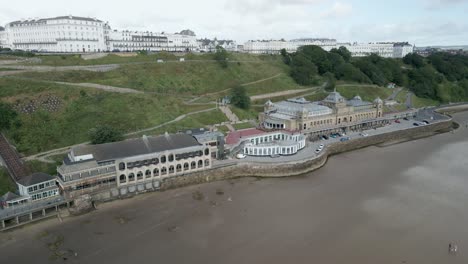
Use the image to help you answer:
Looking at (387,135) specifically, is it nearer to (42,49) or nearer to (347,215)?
(347,215)

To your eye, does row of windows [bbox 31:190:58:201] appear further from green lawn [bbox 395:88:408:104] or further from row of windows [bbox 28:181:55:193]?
green lawn [bbox 395:88:408:104]

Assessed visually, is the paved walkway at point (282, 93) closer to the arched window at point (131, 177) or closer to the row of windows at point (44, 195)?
the arched window at point (131, 177)

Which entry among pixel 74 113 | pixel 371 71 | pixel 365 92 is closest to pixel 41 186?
pixel 74 113

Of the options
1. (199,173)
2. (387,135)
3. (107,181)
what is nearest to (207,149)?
(199,173)

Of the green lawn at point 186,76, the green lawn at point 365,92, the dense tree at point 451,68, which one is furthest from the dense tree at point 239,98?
the dense tree at point 451,68

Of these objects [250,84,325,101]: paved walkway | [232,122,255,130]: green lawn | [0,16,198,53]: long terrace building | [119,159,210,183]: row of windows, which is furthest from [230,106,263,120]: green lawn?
[0,16,198,53]: long terrace building

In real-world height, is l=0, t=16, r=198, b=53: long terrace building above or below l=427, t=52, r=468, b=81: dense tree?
above

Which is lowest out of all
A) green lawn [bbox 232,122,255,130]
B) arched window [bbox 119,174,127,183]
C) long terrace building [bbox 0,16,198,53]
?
arched window [bbox 119,174,127,183]
